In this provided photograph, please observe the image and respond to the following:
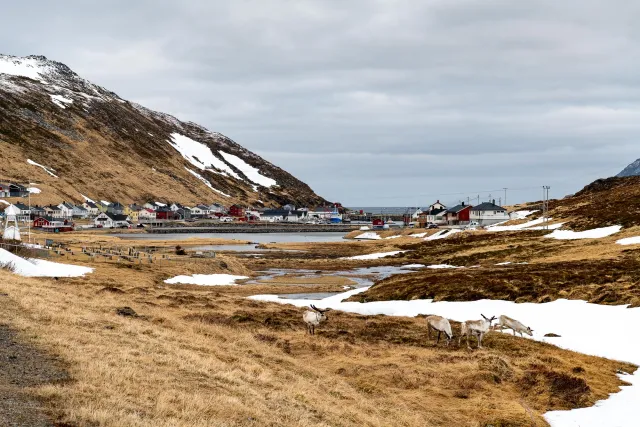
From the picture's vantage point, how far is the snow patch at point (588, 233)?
76.9 m

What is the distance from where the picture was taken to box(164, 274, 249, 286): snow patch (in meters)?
61.7

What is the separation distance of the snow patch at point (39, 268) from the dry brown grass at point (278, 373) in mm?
22590

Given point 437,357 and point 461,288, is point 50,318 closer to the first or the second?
point 437,357

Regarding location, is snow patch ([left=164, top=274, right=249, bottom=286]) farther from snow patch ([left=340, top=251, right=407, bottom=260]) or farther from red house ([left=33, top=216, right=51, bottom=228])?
red house ([left=33, top=216, right=51, bottom=228])

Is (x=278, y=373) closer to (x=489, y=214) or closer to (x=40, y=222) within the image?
(x=489, y=214)

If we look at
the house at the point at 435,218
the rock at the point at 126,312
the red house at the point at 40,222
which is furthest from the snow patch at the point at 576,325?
A: the red house at the point at 40,222

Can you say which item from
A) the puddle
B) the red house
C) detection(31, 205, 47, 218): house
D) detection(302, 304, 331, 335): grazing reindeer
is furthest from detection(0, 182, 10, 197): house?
detection(302, 304, 331, 335): grazing reindeer

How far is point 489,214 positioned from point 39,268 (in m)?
128

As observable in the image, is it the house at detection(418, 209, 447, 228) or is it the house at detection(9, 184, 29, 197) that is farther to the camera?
the house at detection(9, 184, 29, 197)

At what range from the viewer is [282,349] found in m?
25.6

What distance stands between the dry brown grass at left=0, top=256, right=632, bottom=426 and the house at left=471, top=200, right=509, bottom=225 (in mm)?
135769

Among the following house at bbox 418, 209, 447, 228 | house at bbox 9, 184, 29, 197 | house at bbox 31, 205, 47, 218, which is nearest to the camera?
house at bbox 31, 205, 47, 218

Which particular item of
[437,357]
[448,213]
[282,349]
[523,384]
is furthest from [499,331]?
[448,213]

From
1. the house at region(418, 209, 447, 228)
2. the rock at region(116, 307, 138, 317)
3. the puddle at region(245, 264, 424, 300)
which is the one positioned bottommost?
the puddle at region(245, 264, 424, 300)
